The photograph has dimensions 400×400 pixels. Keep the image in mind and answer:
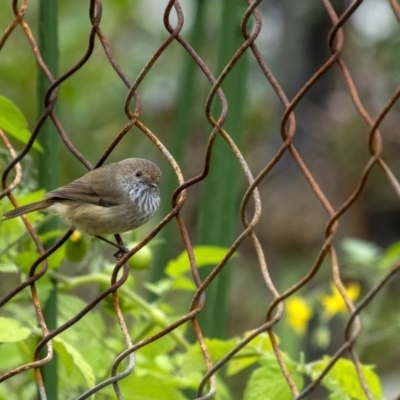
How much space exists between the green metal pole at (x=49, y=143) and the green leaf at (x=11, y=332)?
16.1 inches

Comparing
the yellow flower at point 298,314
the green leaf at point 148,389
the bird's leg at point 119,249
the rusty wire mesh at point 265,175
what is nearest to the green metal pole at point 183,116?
the yellow flower at point 298,314

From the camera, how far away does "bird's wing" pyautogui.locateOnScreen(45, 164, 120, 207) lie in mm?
2266

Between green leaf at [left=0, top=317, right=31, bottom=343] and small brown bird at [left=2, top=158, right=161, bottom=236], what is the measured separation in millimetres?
584

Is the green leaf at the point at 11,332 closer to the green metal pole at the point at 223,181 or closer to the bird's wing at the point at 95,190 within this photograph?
the bird's wing at the point at 95,190

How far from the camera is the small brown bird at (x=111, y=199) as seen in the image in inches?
85.0

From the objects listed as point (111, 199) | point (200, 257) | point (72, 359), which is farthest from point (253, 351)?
point (111, 199)

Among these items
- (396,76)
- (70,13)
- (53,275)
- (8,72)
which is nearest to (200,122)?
(396,76)

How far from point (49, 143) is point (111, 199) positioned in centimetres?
35

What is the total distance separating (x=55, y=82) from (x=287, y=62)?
4378mm

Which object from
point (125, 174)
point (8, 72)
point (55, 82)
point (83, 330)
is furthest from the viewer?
point (8, 72)

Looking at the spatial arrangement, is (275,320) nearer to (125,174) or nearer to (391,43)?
(125,174)

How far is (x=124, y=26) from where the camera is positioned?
202 inches

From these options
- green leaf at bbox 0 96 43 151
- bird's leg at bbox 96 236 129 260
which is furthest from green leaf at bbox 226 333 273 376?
green leaf at bbox 0 96 43 151

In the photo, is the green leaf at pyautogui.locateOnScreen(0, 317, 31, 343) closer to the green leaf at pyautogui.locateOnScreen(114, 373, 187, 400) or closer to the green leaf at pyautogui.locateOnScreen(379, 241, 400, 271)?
the green leaf at pyautogui.locateOnScreen(114, 373, 187, 400)
